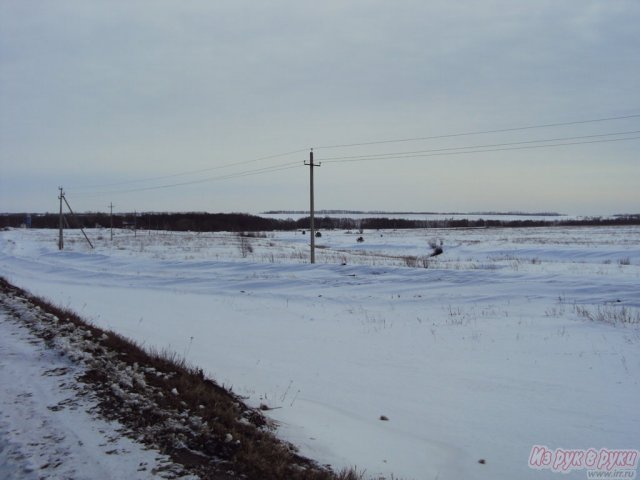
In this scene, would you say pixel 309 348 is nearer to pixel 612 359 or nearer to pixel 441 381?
pixel 441 381

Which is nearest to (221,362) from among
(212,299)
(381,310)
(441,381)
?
(441,381)

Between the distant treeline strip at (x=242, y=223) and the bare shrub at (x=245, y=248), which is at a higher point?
the distant treeline strip at (x=242, y=223)

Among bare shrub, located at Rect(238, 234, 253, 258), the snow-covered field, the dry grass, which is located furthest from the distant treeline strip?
the dry grass

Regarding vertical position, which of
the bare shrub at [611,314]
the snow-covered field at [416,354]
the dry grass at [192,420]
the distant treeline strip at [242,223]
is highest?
the distant treeline strip at [242,223]

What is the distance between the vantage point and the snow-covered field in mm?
5238

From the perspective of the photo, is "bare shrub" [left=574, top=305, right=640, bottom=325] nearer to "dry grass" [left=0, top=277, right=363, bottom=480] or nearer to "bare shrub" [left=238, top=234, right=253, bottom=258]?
"dry grass" [left=0, top=277, right=363, bottom=480]

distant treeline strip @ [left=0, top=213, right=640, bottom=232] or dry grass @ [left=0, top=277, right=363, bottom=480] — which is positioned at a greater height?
distant treeline strip @ [left=0, top=213, right=640, bottom=232]

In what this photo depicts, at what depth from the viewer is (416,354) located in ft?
29.5

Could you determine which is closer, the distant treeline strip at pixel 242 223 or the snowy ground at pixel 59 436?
the snowy ground at pixel 59 436

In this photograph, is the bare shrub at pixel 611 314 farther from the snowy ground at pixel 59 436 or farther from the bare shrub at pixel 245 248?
the bare shrub at pixel 245 248

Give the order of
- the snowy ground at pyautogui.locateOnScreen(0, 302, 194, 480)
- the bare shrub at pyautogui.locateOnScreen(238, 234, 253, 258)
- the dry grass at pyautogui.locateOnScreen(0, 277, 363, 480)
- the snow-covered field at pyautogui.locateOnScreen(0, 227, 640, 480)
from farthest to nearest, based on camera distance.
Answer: the bare shrub at pyautogui.locateOnScreen(238, 234, 253, 258) < the snow-covered field at pyautogui.locateOnScreen(0, 227, 640, 480) < the dry grass at pyautogui.locateOnScreen(0, 277, 363, 480) < the snowy ground at pyautogui.locateOnScreen(0, 302, 194, 480)

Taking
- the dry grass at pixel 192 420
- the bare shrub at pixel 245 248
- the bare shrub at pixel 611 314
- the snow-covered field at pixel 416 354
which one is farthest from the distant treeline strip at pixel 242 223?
the dry grass at pixel 192 420

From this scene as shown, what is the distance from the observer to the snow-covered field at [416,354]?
17.2 ft

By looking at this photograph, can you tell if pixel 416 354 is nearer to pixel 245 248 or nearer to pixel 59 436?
pixel 59 436
